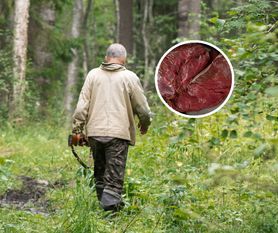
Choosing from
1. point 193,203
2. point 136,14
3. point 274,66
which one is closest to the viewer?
point 274,66

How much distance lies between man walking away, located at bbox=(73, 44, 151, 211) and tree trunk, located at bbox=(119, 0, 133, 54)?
1833 cm

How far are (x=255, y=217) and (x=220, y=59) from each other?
301 centimetres

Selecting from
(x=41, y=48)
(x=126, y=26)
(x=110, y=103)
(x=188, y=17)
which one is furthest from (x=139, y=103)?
(x=126, y=26)

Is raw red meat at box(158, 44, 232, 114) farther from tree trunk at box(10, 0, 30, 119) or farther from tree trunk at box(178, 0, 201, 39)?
tree trunk at box(178, 0, 201, 39)

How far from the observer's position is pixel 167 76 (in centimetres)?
534

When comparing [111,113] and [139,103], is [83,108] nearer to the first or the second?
[111,113]

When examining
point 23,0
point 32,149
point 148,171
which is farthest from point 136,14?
point 148,171

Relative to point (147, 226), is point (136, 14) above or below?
above

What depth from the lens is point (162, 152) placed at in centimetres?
1170

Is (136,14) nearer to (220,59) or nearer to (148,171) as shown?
(148,171)

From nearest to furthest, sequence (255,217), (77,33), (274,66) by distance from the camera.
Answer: (274,66), (255,217), (77,33)

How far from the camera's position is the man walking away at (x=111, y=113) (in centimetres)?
859

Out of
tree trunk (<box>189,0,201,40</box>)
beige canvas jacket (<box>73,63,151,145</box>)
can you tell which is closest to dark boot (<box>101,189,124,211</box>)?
beige canvas jacket (<box>73,63,151,145</box>)

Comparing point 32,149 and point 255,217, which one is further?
point 32,149
